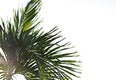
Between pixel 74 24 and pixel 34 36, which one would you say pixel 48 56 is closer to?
pixel 34 36

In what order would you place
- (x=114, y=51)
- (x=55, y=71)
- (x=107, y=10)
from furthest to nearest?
(x=107, y=10), (x=114, y=51), (x=55, y=71)

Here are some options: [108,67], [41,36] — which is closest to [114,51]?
[108,67]

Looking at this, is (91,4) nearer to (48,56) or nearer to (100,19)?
(100,19)

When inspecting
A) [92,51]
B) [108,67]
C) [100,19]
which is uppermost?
[100,19]

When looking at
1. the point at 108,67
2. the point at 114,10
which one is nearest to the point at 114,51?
the point at 108,67

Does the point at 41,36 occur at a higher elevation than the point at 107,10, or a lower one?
lower

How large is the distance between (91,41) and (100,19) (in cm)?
33

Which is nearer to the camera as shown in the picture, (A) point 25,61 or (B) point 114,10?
(A) point 25,61

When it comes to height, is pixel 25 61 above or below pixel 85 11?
below

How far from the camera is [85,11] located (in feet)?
12.7

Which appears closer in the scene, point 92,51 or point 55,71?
point 55,71

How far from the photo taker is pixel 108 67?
373 cm

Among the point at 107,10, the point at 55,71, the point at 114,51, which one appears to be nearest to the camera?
the point at 55,71

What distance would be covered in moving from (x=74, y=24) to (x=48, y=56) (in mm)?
1860
